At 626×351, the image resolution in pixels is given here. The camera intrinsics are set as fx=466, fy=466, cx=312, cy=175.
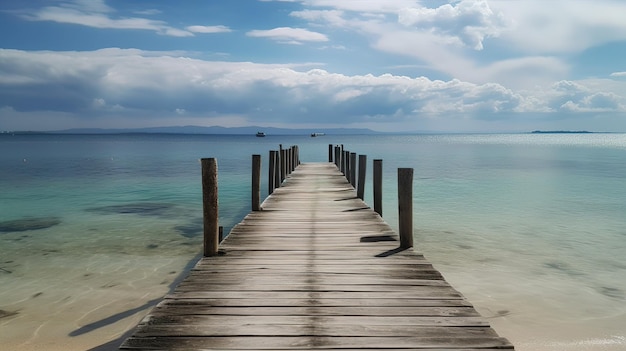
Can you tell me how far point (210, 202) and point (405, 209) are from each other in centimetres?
272

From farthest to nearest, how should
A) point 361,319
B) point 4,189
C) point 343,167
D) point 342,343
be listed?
point 4,189
point 343,167
point 361,319
point 342,343

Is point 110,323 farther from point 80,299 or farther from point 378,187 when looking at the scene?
point 378,187

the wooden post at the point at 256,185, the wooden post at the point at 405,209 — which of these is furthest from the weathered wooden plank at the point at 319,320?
the wooden post at the point at 256,185

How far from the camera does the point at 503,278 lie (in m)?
9.15

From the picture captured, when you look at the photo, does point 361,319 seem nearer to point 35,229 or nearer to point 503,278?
point 503,278

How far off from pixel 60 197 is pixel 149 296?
54.2ft

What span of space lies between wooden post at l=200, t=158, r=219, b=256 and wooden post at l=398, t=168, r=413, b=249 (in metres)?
2.54

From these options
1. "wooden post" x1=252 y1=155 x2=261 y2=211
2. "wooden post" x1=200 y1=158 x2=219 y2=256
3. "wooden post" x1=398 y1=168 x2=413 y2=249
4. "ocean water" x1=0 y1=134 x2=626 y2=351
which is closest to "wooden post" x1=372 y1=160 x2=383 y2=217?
"ocean water" x1=0 y1=134 x2=626 y2=351

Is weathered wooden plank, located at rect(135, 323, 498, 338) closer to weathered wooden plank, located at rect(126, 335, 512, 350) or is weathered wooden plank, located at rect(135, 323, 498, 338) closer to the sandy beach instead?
weathered wooden plank, located at rect(126, 335, 512, 350)

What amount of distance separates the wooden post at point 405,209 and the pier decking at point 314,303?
0.65ft

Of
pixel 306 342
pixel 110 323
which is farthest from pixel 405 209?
pixel 110 323

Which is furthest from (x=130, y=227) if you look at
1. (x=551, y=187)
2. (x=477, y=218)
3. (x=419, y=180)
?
(x=551, y=187)

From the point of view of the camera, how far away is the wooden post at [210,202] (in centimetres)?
630

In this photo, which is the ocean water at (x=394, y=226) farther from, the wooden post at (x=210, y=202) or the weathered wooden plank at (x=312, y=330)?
the weathered wooden plank at (x=312, y=330)
